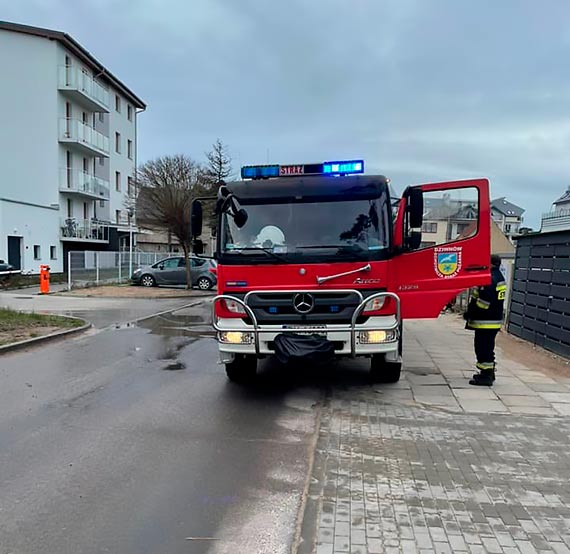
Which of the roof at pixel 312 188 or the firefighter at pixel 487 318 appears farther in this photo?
the firefighter at pixel 487 318

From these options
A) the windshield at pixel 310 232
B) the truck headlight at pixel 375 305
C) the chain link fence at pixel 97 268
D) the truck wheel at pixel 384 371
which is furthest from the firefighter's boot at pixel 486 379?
the chain link fence at pixel 97 268

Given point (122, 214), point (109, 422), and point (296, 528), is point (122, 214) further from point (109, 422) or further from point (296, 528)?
point (296, 528)

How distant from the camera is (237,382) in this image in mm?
7172

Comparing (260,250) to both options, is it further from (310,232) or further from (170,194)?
(170,194)

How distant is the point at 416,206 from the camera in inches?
234

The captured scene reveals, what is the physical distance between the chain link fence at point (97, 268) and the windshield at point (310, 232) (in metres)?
18.7

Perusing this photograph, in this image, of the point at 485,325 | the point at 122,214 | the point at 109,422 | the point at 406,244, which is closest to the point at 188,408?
the point at 109,422

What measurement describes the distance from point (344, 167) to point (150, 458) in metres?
4.12

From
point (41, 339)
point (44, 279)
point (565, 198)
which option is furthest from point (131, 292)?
point (565, 198)

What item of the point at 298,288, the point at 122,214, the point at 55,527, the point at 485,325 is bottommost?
the point at 55,527

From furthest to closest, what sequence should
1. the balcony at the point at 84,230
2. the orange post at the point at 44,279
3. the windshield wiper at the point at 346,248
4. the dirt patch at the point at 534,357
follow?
the balcony at the point at 84,230, the orange post at the point at 44,279, the dirt patch at the point at 534,357, the windshield wiper at the point at 346,248

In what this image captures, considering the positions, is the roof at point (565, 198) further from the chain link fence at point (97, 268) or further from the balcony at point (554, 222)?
the chain link fence at point (97, 268)

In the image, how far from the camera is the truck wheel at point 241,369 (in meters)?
7.07

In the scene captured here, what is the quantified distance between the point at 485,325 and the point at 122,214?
125ft
